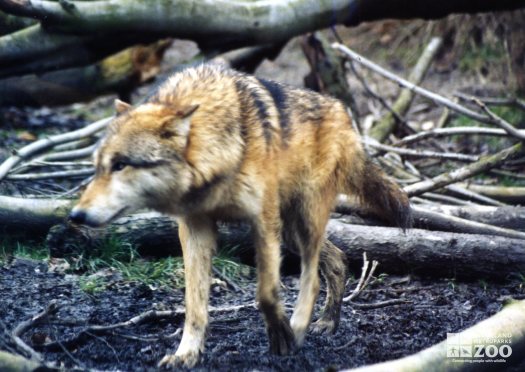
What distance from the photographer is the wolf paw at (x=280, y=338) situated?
516 centimetres

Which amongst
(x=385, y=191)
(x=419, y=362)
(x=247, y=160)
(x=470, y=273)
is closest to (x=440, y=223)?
(x=470, y=273)

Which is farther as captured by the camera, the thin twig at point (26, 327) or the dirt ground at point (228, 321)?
the dirt ground at point (228, 321)

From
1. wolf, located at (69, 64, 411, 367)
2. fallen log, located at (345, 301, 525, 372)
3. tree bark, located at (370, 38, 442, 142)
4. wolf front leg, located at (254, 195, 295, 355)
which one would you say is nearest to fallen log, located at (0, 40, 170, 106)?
tree bark, located at (370, 38, 442, 142)

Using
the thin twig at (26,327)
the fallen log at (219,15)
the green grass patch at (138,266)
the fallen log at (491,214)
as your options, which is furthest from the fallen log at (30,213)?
the fallen log at (491,214)

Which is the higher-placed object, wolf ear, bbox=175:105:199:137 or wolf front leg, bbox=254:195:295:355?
wolf ear, bbox=175:105:199:137

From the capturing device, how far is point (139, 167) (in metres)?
4.63

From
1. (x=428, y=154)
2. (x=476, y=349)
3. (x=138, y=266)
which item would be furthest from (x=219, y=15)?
(x=476, y=349)

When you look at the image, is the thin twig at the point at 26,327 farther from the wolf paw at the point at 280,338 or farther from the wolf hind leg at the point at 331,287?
the wolf hind leg at the point at 331,287

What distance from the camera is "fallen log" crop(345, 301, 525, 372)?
382 cm

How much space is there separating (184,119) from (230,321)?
184cm

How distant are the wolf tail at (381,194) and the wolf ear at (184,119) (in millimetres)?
1670

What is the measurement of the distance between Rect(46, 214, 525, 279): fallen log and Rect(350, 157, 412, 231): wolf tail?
0.61 metres

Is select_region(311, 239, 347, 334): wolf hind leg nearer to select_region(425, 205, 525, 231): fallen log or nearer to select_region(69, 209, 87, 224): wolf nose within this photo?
select_region(425, 205, 525, 231): fallen log

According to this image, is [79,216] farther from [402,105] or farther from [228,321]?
[402,105]
